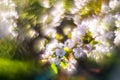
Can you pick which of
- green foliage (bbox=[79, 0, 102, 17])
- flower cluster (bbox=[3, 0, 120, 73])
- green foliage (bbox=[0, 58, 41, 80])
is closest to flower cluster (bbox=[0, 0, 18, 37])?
flower cluster (bbox=[3, 0, 120, 73])

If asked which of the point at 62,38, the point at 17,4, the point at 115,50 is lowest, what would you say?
the point at 115,50

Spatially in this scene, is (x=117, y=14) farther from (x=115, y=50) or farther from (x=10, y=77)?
(x=10, y=77)

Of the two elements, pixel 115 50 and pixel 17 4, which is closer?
pixel 115 50

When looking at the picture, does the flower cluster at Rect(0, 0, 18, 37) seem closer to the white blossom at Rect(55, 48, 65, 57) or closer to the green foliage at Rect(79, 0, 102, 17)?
the white blossom at Rect(55, 48, 65, 57)

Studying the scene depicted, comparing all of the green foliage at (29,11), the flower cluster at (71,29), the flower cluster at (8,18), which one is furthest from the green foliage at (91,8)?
the flower cluster at (8,18)

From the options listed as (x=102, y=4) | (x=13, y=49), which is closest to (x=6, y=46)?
(x=13, y=49)

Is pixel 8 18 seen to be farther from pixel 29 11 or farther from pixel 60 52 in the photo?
pixel 60 52

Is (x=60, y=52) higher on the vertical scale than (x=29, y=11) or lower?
lower

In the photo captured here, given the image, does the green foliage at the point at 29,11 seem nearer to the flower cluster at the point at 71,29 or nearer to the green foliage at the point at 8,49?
the flower cluster at the point at 71,29

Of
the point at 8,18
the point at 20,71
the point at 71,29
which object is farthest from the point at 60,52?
the point at 8,18

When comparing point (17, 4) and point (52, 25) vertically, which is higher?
point (17, 4)
